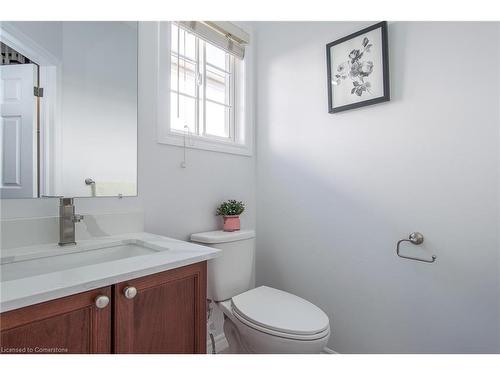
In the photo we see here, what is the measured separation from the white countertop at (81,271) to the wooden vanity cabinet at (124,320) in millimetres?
28

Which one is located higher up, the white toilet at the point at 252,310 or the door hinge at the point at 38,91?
the door hinge at the point at 38,91

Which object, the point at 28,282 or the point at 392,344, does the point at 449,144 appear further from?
the point at 28,282

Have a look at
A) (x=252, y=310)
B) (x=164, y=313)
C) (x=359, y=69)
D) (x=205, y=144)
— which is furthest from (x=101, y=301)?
(x=359, y=69)

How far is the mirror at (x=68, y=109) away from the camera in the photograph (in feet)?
3.33

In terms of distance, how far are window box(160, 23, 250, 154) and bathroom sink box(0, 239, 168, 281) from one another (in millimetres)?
593

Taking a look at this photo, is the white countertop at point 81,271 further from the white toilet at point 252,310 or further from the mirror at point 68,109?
the white toilet at point 252,310

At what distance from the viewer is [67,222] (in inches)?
41.1

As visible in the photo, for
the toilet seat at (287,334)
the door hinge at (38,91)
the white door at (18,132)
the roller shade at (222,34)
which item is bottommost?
the toilet seat at (287,334)

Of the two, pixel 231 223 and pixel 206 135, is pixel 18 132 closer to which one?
pixel 206 135

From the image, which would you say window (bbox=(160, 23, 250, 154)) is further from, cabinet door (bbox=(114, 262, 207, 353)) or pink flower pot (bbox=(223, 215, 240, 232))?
cabinet door (bbox=(114, 262, 207, 353))

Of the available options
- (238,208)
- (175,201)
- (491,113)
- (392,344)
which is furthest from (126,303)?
(491,113)

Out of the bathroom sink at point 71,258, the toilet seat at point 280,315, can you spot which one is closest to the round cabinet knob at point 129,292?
the bathroom sink at point 71,258

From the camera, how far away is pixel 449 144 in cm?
119
